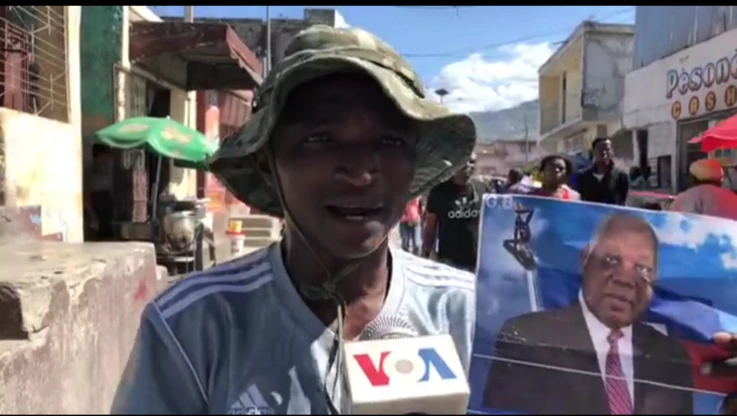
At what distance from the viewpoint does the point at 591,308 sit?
4.23 feet

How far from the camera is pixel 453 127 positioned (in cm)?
141

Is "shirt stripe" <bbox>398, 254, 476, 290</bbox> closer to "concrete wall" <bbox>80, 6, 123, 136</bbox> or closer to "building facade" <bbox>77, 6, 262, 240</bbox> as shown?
"building facade" <bbox>77, 6, 262, 240</bbox>

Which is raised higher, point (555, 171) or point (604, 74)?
point (604, 74)

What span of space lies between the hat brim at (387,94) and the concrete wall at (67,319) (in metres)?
1.14

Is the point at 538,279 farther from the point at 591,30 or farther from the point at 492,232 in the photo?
the point at 591,30

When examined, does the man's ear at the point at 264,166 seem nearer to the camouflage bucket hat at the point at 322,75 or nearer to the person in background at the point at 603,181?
the camouflage bucket hat at the point at 322,75

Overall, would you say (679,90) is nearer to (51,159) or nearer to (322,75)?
(51,159)

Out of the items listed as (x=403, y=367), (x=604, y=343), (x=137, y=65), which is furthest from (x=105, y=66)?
(x=403, y=367)

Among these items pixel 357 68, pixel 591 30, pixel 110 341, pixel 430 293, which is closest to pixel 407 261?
pixel 430 293

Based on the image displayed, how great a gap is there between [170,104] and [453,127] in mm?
11088

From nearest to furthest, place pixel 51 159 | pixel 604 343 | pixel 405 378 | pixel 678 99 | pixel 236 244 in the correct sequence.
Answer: pixel 405 378 < pixel 604 343 < pixel 51 159 < pixel 236 244 < pixel 678 99

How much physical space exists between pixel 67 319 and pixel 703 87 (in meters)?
11.6

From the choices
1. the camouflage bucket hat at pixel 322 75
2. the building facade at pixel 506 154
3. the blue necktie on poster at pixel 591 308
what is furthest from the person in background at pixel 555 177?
the building facade at pixel 506 154

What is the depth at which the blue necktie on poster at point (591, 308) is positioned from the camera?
1.17 metres
